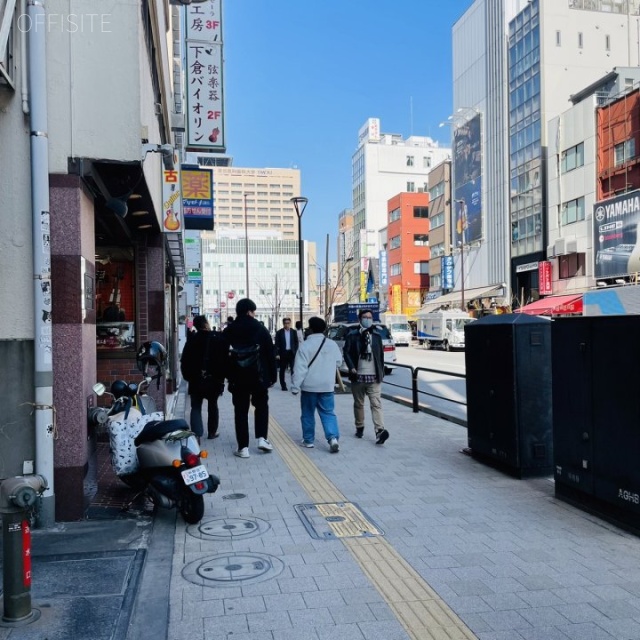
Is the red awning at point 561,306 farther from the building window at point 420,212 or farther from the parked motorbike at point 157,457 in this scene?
the building window at point 420,212

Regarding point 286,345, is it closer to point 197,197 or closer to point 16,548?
point 197,197

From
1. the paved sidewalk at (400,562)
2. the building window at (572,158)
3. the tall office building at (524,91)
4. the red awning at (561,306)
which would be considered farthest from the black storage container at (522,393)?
the tall office building at (524,91)

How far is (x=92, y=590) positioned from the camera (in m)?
3.86

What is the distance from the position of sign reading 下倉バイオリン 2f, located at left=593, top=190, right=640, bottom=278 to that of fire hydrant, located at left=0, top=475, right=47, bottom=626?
37.7 m

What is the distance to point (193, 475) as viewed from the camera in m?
5.11

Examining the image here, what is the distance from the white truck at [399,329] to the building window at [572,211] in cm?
1437

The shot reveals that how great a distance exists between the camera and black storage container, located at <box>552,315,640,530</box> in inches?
191

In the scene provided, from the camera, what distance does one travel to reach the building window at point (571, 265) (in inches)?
1657

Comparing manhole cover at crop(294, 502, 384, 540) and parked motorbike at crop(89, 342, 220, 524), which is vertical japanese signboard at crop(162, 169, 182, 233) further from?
manhole cover at crop(294, 502, 384, 540)

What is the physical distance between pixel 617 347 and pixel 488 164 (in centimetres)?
5352

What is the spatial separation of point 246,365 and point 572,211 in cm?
4062

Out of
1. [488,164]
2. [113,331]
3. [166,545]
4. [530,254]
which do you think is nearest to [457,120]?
[488,164]

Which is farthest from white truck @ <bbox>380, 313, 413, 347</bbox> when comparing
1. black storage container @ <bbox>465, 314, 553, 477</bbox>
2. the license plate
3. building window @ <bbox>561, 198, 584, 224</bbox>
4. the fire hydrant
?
the fire hydrant

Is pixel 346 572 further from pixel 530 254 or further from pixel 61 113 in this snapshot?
pixel 530 254
